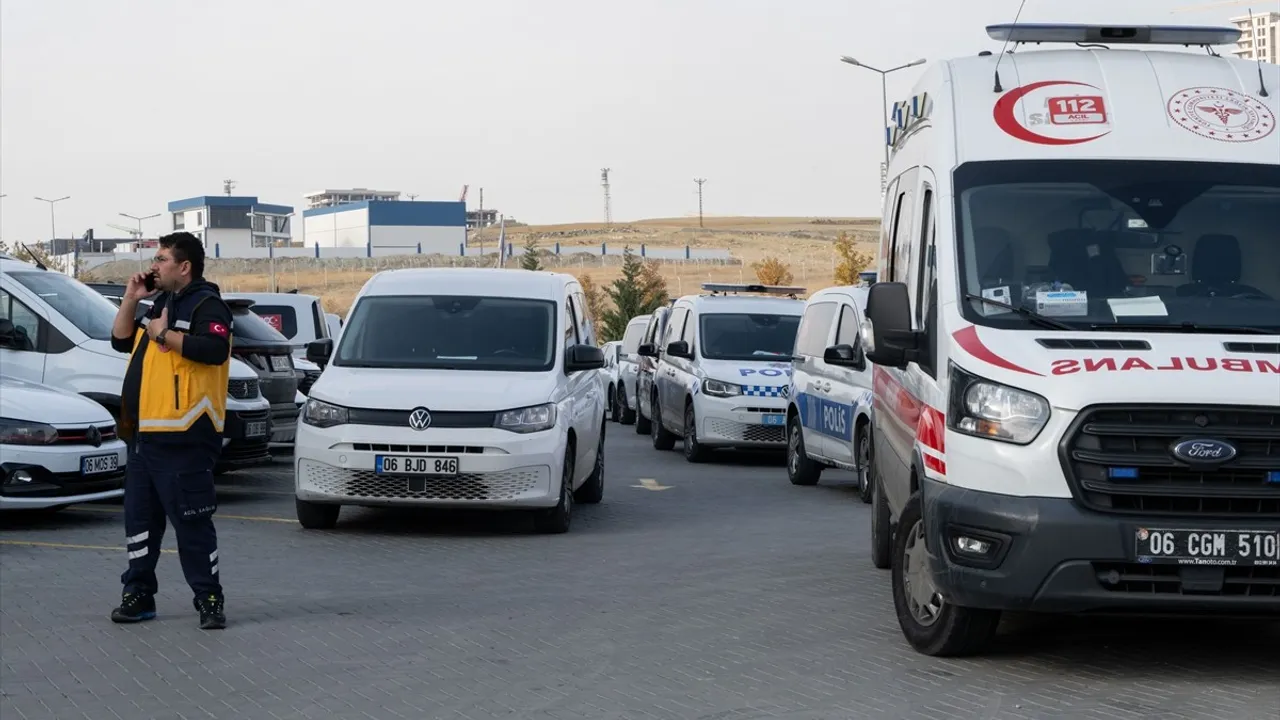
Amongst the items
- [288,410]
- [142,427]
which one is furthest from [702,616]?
[288,410]

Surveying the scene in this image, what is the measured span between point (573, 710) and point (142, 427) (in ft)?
9.69

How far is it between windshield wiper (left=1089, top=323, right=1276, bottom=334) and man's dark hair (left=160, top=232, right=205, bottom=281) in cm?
440

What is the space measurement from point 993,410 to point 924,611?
1.29m

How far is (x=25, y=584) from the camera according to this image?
993cm

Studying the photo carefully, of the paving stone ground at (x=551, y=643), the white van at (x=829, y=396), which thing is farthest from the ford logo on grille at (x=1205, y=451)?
the white van at (x=829, y=396)

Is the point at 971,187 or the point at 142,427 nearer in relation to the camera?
the point at 971,187

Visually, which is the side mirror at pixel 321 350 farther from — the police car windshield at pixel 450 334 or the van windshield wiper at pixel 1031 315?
the van windshield wiper at pixel 1031 315

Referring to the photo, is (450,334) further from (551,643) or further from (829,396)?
(551,643)

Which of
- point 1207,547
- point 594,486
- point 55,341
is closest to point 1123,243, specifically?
point 1207,547

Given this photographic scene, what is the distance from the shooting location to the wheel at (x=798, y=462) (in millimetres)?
17484

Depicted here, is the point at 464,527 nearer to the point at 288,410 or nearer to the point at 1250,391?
the point at 288,410

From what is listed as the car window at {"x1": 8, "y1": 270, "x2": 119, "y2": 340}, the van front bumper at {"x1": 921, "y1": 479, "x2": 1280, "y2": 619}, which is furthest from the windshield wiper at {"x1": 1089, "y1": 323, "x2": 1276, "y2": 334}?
the car window at {"x1": 8, "y1": 270, "x2": 119, "y2": 340}

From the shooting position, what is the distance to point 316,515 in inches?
504

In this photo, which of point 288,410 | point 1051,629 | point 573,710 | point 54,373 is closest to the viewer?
point 573,710
